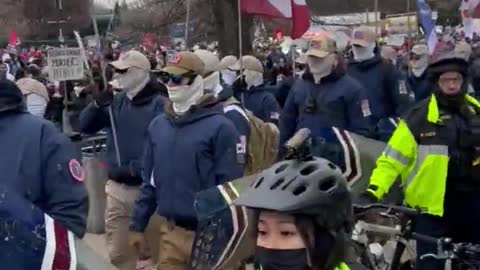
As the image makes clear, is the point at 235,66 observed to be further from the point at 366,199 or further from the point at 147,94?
the point at 366,199

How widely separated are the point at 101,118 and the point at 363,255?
3.32 m

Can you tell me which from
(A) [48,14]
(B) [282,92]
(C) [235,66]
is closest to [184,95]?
(C) [235,66]

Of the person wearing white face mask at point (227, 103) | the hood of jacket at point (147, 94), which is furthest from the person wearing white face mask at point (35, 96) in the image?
the person wearing white face mask at point (227, 103)

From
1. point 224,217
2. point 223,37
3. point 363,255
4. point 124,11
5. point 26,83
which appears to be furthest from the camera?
point 124,11

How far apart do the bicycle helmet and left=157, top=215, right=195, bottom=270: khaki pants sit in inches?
122

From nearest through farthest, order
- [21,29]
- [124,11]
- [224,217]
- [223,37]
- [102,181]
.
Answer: [224,217], [102,181], [223,37], [124,11], [21,29]

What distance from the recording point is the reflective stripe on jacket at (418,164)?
5.87 meters

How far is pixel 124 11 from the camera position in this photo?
118 feet

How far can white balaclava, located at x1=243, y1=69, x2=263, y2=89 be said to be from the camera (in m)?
11.7

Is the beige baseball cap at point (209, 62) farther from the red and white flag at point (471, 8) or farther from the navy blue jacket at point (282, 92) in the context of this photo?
the red and white flag at point (471, 8)

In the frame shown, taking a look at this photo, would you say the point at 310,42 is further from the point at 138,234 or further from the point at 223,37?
the point at 223,37

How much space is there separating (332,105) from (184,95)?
233 centimetres

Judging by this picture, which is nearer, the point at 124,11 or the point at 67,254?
the point at 67,254

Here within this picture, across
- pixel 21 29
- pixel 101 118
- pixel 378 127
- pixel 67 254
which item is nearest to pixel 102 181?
pixel 101 118
